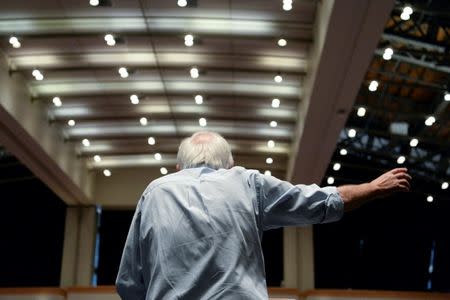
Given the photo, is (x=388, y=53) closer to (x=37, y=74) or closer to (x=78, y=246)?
(x=37, y=74)

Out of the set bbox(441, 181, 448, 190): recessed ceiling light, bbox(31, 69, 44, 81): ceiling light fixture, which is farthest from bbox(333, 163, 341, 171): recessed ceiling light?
bbox(31, 69, 44, 81): ceiling light fixture

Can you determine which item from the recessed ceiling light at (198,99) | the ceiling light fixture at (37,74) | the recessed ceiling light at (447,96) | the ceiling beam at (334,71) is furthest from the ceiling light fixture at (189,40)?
the recessed ceiling light at (447,96)

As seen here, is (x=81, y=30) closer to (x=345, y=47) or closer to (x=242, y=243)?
(x=345, y=47)

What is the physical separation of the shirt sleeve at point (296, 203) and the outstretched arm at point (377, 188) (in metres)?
0.03

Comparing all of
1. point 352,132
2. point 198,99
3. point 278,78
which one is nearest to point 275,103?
point 278,78

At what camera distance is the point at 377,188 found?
245 centimetres

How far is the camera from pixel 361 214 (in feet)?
79.9

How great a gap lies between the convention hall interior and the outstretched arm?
8899 millimetres

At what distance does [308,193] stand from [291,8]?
10.8 metres

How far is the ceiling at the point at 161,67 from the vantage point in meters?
13.2

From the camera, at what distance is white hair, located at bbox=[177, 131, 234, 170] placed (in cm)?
269

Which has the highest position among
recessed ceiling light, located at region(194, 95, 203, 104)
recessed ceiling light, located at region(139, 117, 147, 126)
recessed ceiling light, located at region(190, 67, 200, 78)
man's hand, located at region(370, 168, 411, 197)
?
recessed ceiling light, located at region(190, 67, 200, 78)

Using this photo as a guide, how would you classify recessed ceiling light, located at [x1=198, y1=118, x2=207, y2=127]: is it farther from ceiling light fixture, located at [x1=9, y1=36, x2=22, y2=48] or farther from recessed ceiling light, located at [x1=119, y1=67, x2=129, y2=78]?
ceiling light fixture, located at [x1=9, y1=36, x2=22, y2=48]

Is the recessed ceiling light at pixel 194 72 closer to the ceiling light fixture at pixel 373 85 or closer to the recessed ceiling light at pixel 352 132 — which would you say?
the ceiling light fixture at pixel 373 85
